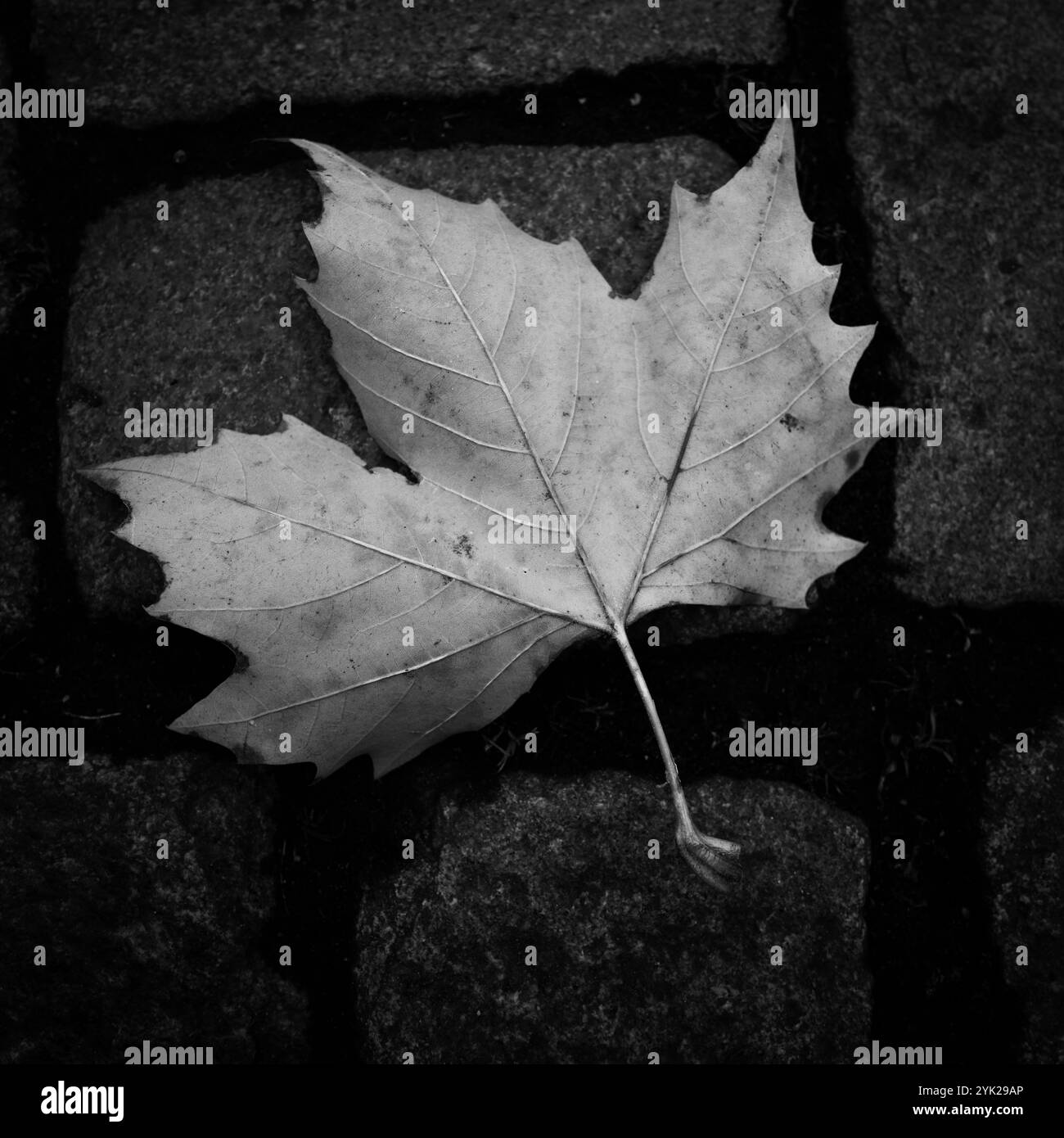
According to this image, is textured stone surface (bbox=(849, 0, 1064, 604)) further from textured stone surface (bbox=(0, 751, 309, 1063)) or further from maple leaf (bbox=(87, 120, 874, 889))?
textured stone surface (bbox=(0, 751, 309, 1063))

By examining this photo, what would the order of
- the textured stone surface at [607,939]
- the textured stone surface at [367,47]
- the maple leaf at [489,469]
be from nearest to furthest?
the maple leaf at [489,469] < the textured stone surface at [607,939] < the textured stone surface at [367,47]

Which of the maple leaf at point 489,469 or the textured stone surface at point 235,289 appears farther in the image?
the textured stone surface at point 235,289

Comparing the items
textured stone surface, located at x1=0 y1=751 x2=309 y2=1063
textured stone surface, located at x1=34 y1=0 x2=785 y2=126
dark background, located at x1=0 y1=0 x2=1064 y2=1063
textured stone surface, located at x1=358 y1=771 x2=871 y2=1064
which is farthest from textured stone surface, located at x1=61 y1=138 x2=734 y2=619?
textured stone surface, located at x1=358 y1=771 x2=871 y2=1064

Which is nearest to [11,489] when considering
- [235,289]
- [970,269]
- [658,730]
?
[235,289]

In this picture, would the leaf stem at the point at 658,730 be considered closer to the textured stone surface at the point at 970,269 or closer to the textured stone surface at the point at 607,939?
the textured stone surface at the point at 607,939

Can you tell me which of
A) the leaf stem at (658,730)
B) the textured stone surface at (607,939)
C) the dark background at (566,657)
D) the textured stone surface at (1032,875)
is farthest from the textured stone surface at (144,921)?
the textured stone surface at (1032,875)

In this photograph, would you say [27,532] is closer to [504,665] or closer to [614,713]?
[504,665]

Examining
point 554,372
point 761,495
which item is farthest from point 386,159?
point 761,495
